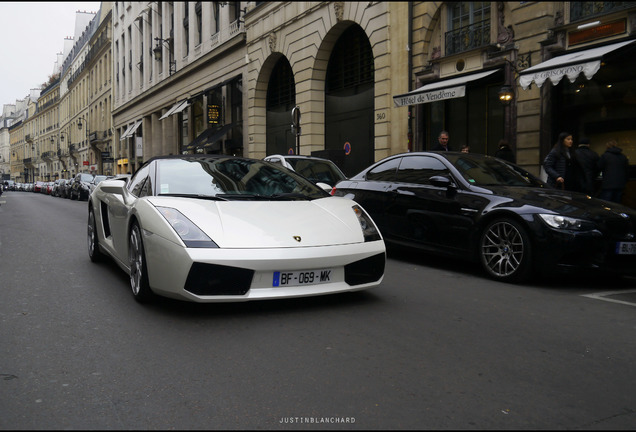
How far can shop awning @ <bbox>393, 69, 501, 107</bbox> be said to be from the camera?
13.1 metres

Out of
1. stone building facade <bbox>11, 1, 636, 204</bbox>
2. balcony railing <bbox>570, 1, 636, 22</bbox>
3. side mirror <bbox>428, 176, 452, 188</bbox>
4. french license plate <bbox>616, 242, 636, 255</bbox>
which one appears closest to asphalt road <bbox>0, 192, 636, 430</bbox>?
french license plate <bbox>616, 242, 636, 255</bbox>

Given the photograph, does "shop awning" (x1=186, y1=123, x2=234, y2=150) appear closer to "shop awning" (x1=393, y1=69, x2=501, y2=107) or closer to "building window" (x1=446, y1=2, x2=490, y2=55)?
"shop awning" (x1=393, y1=69, x2=501, y2=107)

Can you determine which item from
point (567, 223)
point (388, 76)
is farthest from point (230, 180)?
point (388, 76)

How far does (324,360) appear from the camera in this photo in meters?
3.34

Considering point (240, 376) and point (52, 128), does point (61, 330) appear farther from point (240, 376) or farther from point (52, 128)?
point (52, 128)

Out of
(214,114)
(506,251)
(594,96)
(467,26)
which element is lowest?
(506,251)

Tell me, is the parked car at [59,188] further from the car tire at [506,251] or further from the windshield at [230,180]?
the car tire at [506,251]

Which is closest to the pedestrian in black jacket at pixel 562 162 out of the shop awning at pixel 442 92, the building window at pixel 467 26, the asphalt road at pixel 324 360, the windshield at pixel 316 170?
the shop awning at pixel 442 92

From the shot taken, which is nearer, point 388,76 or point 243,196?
point 243,196

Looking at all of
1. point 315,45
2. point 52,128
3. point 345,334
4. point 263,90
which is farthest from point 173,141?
point 52,128

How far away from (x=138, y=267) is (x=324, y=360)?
2.04 metres

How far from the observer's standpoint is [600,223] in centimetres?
569
